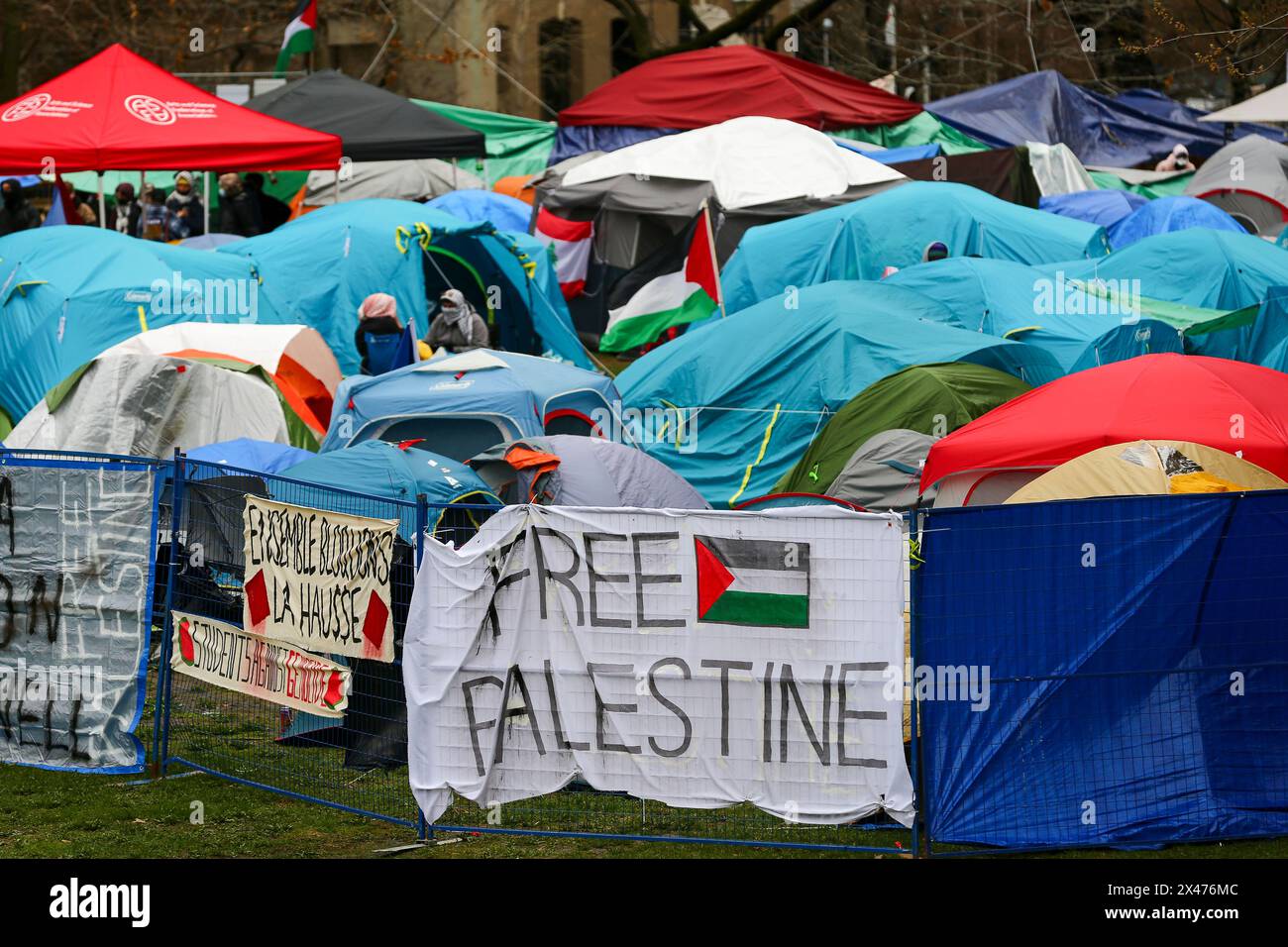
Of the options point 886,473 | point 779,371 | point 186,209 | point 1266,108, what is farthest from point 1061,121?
point 886,473

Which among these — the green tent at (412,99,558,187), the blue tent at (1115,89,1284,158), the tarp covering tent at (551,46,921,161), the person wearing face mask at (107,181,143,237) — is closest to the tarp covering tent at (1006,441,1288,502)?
the person wearing face mask at (107,181,143,237)

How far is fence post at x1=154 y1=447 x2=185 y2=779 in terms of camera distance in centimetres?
927

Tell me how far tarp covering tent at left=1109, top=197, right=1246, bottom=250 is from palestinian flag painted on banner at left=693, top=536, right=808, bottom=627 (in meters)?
16.6

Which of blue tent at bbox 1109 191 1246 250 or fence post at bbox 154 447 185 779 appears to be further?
blue tent at bbox 1109 191 1246 250

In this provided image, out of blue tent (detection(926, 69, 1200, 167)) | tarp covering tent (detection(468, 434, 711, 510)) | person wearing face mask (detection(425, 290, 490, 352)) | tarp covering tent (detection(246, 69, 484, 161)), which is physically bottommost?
tarp covering tent (detection(468, 434, 711, 510))

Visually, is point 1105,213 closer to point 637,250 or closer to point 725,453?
point 637,250

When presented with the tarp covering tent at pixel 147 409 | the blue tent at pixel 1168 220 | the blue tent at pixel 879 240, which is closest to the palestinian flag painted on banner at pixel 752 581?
the tarp covering tent at pixel 147 409

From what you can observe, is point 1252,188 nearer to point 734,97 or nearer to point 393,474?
point 734,97

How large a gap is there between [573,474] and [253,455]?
2368mm

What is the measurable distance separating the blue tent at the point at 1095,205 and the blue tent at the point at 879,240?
373cm

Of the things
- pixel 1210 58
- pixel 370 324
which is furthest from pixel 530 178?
pixel 1210 58

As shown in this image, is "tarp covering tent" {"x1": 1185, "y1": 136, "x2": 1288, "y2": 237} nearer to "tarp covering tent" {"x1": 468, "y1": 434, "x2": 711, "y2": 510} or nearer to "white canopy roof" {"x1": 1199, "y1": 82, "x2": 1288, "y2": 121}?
"white canopy roof" {"x1": 1199, "y1": 82, "x2": 1288, "y2": 121}

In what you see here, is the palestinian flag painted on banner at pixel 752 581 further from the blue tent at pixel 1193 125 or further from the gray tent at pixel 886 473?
the blue tent at pixel 1193 125

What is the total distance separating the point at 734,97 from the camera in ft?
101
